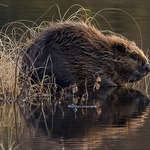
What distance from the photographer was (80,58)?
736 cm

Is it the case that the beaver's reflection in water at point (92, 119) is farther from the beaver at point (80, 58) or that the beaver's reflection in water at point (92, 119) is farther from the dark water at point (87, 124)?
the beaver at point (80, 58)

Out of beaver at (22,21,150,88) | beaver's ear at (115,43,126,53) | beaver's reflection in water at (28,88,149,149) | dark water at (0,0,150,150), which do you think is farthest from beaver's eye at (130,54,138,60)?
beaver's reflection in water at (28,88,149,149)

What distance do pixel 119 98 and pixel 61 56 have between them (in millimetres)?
835

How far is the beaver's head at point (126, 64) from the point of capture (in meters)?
7.73

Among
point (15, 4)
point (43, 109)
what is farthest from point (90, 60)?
point (15, 4)

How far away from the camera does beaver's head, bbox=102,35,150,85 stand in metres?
7.73

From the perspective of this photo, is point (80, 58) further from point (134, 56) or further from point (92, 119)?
point (92, 119)

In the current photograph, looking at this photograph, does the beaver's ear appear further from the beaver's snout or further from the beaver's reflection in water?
the beaver's reflection in water

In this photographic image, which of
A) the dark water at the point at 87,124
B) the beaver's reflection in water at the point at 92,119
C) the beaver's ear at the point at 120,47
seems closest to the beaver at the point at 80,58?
the beaver's ear at the point at 120,47

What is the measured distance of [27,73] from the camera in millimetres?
6785

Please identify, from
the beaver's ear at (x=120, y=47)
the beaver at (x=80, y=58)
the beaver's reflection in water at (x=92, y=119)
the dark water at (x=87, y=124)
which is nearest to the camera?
the dark water at (x=87, y=124)

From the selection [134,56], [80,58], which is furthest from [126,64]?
[80,58]

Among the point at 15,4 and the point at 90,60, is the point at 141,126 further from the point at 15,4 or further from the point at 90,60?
the point at 15,4

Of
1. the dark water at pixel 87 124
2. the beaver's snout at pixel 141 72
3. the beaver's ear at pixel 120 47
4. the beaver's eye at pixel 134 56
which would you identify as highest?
the beaver's ear at pixel 120 47
